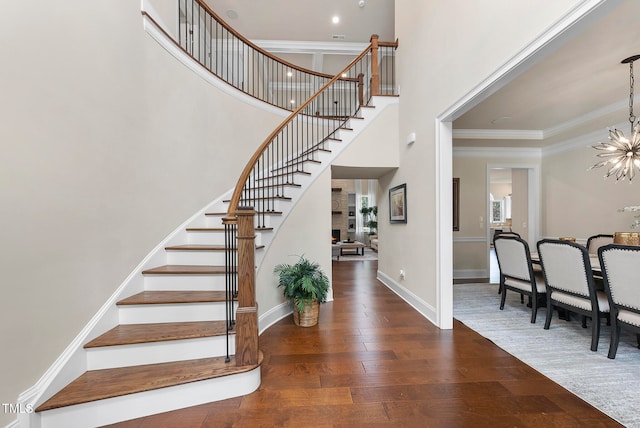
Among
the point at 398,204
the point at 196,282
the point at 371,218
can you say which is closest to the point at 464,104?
the point at 398,204

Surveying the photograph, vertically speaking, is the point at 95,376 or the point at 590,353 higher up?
the point at 95,376

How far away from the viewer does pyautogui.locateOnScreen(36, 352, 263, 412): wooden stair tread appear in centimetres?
156

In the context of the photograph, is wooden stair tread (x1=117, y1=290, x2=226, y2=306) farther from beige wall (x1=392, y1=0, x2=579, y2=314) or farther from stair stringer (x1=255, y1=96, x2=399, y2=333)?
beige wall (x1=392, y1=0, x2=579, y2=314)

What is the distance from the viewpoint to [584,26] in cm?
149

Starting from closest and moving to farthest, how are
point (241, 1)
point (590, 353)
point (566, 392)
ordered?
point (566, 392) → point (590, 353) → point (241, 1)

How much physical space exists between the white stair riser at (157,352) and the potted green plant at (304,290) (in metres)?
1.05

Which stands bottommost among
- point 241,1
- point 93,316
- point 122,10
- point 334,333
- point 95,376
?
point 334,333

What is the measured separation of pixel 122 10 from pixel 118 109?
3.00 ft

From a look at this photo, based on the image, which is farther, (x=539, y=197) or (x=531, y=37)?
(x=539, y=197)

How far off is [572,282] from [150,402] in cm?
381

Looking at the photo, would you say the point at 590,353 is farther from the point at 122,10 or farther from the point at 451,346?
the point at 122,10

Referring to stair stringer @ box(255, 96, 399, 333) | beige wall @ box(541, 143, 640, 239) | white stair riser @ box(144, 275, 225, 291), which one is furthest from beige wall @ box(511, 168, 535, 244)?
white stair riser @ box(144, 275, 225, 291)

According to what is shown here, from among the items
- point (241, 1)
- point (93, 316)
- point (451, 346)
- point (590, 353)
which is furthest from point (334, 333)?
point (241, 1)

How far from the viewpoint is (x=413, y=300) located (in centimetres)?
360
